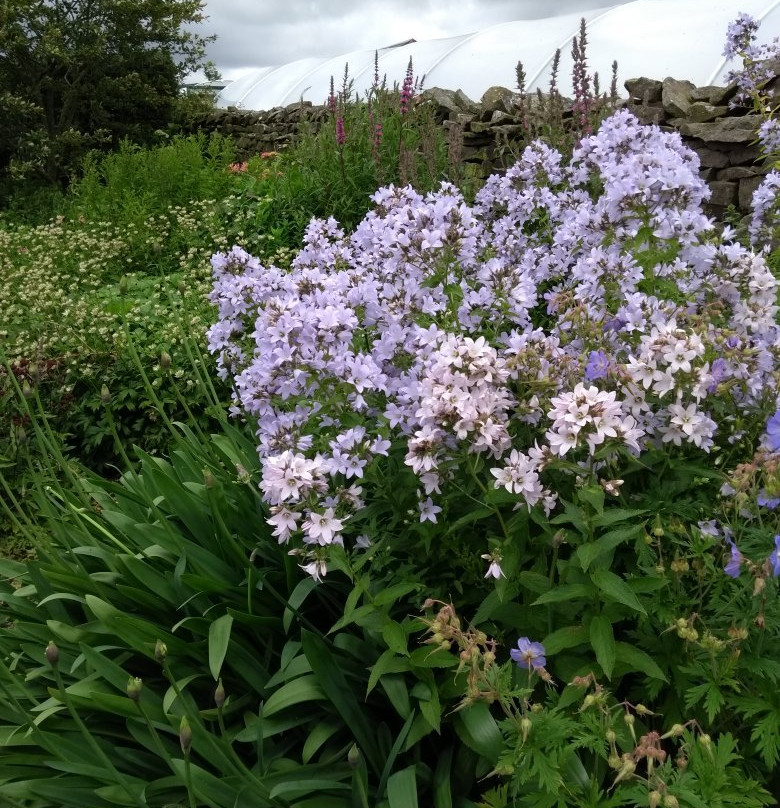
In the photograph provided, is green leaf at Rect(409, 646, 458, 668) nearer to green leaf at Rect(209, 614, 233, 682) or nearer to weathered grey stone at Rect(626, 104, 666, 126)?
green leaf at Rect(209, 614, 233, 682)

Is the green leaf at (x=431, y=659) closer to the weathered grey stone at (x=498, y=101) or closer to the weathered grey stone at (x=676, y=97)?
the weathered grey stone at (x=676, y=97)

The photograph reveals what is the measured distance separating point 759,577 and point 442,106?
787cm

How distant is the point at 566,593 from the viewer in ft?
5.78

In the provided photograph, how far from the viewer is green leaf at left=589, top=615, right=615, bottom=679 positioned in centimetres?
170

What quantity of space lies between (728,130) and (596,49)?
4090mm

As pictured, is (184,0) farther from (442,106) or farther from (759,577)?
(759,577)

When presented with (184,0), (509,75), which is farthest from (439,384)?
(184,0)

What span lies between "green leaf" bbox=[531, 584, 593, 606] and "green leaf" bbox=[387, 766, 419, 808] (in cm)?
58

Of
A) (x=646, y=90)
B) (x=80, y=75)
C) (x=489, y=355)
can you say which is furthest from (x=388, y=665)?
(x=80, y=75)

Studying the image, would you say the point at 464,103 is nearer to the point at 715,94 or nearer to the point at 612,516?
the point at 715,94

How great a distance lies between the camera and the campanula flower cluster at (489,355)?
1.82 meters

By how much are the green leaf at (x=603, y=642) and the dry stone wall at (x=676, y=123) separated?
3030 mm

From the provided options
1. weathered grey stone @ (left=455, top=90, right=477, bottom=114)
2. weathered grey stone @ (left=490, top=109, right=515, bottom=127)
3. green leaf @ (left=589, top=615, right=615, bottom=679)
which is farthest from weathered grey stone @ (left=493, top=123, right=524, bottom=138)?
green leaf @ (left=589, top=615, right=615, bottom=679)

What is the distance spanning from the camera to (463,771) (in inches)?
81.4
